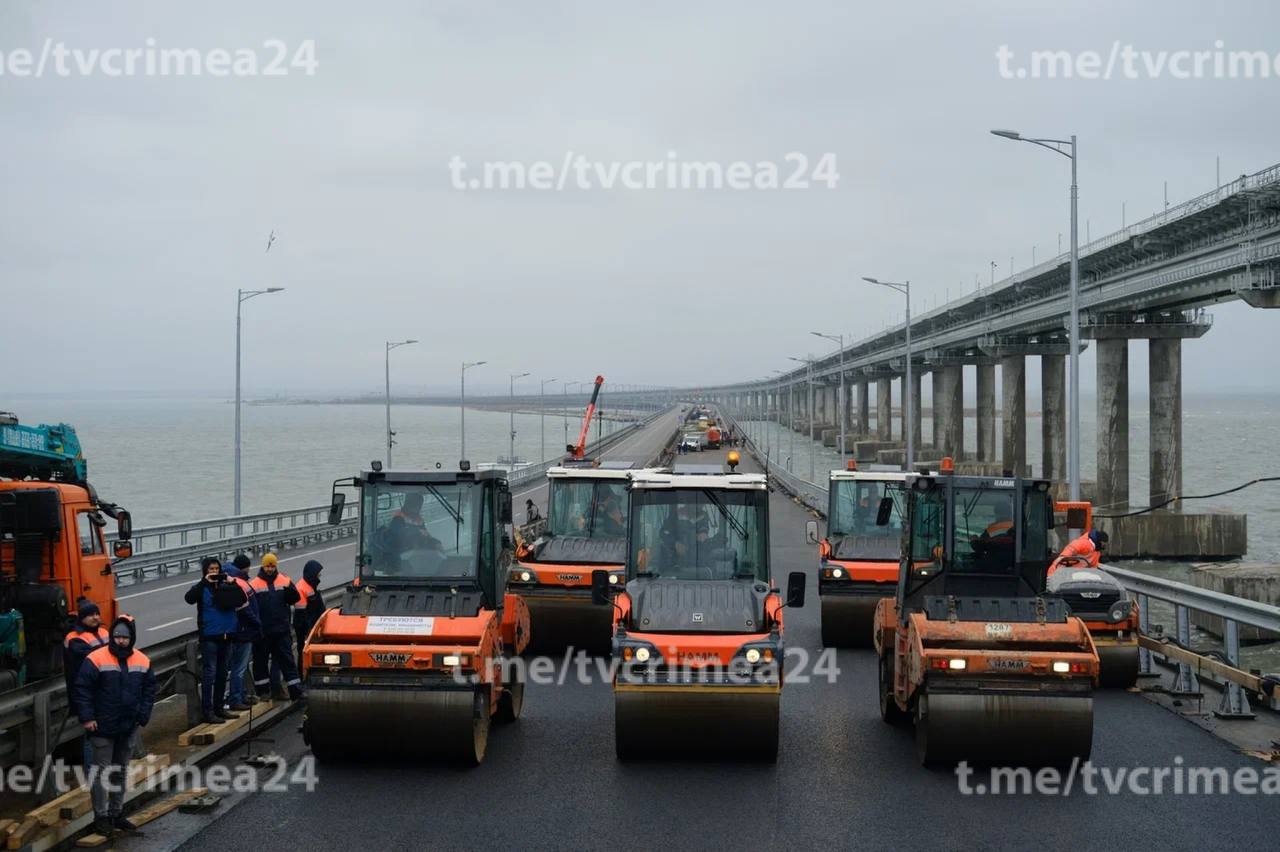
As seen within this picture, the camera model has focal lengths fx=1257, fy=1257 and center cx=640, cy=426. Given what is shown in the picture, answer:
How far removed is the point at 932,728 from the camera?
35.5ft

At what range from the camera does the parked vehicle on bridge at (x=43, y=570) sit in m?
11.8

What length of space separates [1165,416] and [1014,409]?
2607cm

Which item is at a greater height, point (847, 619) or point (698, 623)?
point (698, 623)

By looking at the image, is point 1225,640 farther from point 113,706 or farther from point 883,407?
point 883,407

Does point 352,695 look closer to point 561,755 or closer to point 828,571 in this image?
point 561,755

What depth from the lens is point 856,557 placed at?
19203mm

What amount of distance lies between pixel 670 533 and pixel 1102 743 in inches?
183

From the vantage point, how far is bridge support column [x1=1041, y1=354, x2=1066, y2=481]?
71.9 meters

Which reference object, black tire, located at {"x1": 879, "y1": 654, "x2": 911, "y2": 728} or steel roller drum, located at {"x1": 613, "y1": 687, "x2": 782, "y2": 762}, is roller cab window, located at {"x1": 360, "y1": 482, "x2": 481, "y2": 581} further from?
black tire, located at {"x1": 879, "y1": 654, "x2": 911, "y2": 728}

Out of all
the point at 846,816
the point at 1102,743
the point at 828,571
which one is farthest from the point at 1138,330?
the point at 846,816

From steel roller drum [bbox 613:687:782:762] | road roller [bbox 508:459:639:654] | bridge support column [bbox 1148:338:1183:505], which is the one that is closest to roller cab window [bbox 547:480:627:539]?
road roller [bbox 508:459:639:654]

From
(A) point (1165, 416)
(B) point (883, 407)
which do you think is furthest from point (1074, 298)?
(B) point (883, 407)

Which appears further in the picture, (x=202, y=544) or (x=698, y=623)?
(x=202, y=544)

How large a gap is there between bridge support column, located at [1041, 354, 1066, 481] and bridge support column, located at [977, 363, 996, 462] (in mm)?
15061
